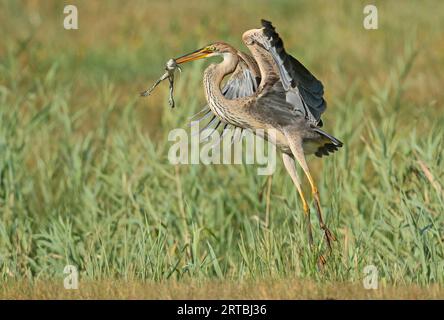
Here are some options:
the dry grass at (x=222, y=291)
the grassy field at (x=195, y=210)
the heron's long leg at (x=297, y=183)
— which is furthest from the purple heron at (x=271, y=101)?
the dry grass at (x=222, y=291)

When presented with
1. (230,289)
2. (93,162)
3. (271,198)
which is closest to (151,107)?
(93,162)

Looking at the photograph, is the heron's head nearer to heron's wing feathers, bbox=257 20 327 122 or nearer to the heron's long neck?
the heron's long neck

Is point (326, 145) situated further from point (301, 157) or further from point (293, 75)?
point (293, 75)

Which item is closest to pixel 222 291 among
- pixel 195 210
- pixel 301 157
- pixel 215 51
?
pixel 301 157

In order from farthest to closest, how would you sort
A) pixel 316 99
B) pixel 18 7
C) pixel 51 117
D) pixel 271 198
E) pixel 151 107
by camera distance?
pixel 18 7
pixel 151 107
pixel 51 117
pixel 271 198
pixel 316 99

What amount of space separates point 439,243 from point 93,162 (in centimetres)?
356

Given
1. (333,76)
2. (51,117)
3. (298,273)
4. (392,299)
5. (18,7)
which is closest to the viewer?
(392,299)

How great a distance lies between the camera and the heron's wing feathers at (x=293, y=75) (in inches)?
233

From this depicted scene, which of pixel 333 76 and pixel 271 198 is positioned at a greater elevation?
pixel 333 76

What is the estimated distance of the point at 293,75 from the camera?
20.0ft

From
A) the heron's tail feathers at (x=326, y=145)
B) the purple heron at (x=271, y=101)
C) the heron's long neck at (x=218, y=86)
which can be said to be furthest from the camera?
the heron's tail feathers at (x=326, y=145)

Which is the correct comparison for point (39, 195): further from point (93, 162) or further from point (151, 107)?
point (151, 107)

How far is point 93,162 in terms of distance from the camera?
29.7 feet

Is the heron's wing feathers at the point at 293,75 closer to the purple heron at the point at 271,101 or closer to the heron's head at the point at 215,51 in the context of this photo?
the purple heron at the point at 271,101
